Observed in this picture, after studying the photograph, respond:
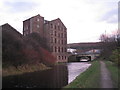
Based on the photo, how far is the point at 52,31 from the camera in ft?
287

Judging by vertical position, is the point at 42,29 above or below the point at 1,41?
above

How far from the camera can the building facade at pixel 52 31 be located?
84125mm

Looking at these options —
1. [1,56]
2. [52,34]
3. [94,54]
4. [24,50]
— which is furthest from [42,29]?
[1,56]

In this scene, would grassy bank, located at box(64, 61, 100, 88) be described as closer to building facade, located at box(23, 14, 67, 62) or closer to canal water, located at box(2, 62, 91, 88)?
canal water, located at box(2, 62, 91, 88)

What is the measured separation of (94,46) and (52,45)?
52.2m

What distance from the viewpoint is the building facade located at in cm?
8412

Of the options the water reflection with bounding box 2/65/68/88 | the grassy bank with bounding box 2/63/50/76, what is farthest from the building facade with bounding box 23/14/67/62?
the water reflection with bounding box 2/65/68/88

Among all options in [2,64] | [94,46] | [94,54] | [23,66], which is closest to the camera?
[2,64]

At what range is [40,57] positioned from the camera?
165 ft

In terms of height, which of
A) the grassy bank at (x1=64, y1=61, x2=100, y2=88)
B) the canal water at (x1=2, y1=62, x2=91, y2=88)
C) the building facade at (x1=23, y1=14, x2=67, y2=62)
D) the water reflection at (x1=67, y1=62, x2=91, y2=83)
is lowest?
the water reflection at (x1=67, y1=62, x2=91, y2=83)

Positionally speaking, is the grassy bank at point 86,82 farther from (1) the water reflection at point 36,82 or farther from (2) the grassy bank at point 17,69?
(2) the grassy bank at point 17,69

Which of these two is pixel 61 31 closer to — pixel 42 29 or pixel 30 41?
pixel 42 29

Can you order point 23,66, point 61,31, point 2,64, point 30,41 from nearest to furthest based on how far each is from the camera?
point 2,64 < point 23,66 < point 30,41 < point 61,31

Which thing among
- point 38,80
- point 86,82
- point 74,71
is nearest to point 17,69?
point 74,71
